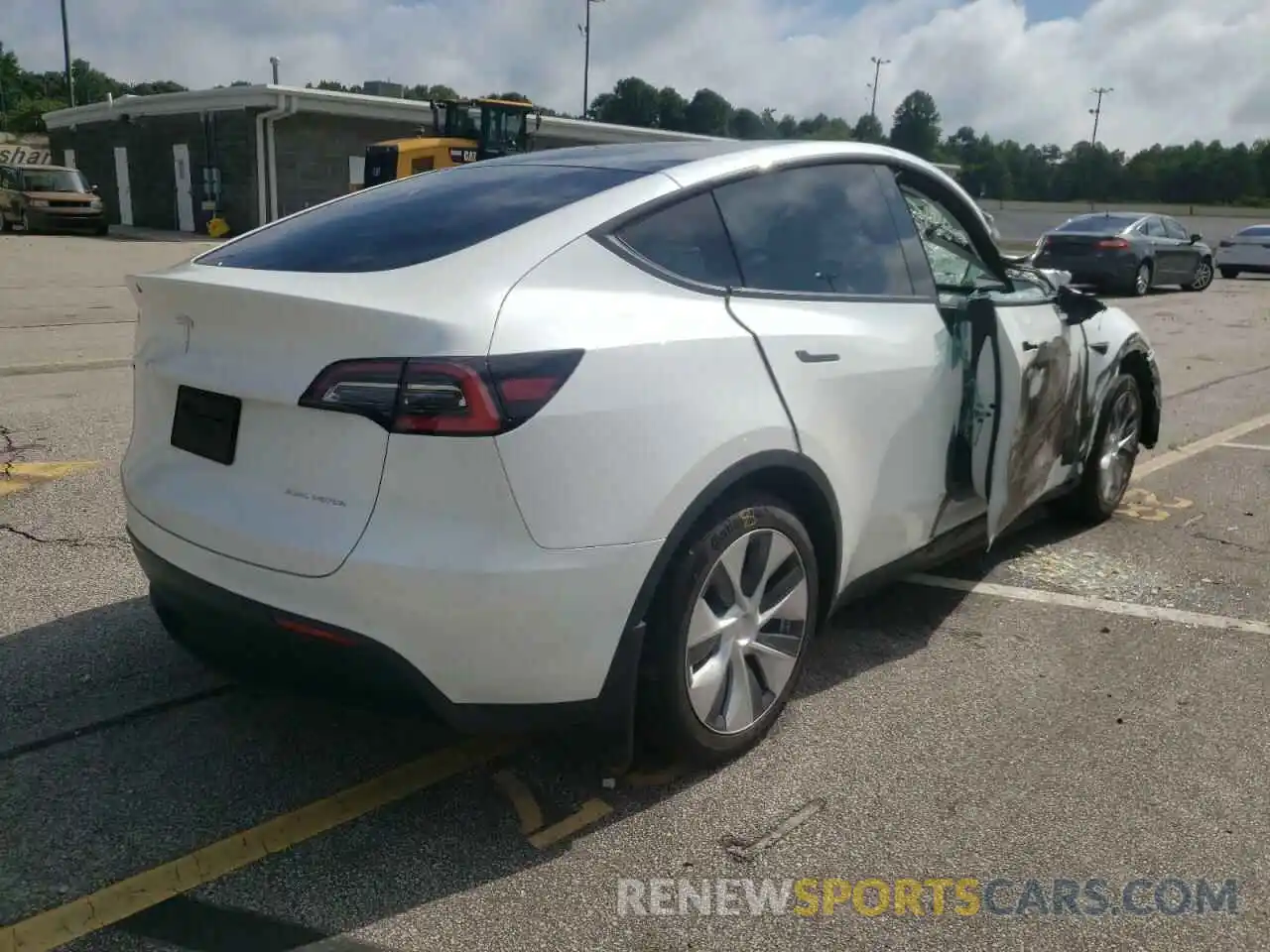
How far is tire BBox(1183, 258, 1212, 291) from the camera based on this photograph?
23172 millimetres

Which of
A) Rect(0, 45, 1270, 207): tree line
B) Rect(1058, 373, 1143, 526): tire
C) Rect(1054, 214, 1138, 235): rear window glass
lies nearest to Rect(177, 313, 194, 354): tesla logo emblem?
Rect(1058, 373, 1143, 526): tire

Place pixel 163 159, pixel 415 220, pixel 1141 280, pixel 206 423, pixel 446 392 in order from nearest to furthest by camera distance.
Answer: pixel 446 392, pixel 206 423, pixel 415 220, pixel 1141 280, pixel 163 159

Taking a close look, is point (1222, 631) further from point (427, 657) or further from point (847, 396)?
point (427, 657)

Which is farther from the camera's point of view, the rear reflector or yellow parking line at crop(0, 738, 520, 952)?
the rear reflector

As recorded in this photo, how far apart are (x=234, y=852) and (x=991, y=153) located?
3336 inches

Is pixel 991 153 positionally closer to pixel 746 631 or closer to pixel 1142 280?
pixel 1142 280

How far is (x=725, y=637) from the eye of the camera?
10.1 ft

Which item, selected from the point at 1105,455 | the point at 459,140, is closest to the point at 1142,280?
the point at 459,140

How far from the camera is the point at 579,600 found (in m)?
2.61

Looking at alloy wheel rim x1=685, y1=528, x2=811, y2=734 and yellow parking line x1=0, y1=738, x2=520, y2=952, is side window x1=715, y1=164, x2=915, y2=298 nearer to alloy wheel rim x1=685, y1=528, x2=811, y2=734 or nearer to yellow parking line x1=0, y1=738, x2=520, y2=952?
alloy wheel rim x1=685, y1=528, x2=811, y2=734

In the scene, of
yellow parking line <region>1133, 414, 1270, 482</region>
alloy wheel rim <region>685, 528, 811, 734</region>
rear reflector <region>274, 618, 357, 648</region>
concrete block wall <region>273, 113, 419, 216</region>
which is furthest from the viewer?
concrete block wall <region>273, 113, 419, 216</region>

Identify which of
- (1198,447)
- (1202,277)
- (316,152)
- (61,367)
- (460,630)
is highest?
(316,152)

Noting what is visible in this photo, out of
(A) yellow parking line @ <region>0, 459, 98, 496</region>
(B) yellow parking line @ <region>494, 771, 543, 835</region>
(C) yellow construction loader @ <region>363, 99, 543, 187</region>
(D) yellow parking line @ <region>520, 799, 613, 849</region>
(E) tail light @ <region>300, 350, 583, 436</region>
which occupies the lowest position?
(B) yellow parking line @ <region>494, 771, 543, 835</region>

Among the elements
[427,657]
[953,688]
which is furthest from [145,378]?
[953,688]
